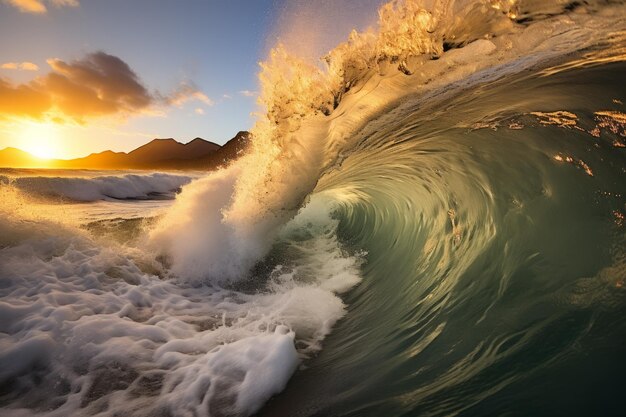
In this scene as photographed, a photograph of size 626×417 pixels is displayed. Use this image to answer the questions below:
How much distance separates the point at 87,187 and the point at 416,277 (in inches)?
802

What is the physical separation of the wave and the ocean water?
1326cm

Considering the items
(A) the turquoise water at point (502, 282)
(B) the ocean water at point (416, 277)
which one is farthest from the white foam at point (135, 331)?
(A) the turquoise water at point (502, 282)

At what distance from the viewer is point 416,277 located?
4.79 m

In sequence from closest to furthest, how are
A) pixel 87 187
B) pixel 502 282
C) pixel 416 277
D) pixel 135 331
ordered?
1. pixel 502 282
2. pixel 135 331
3. pixel 416 277
4. pixel 87 187

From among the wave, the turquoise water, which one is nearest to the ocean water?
the turquoise water

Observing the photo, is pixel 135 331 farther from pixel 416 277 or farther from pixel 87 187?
pixel 87 187

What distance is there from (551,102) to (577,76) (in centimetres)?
30

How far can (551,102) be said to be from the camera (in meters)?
3.20

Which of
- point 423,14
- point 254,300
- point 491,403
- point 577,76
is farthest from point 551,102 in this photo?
point 254,300

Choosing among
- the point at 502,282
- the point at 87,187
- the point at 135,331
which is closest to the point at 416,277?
the point at 502,282

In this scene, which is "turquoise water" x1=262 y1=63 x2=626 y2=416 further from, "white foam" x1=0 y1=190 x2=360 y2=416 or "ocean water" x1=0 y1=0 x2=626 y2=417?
"white foam" x1=0 y1=190 x2=360 y2=416

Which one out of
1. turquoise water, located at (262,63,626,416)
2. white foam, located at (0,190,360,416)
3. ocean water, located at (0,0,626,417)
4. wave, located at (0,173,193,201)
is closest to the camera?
turquoise water, located at (262,63,626,416)

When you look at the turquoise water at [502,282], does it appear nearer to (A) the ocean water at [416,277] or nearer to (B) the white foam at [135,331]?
(A) the ocean water at [416,277]

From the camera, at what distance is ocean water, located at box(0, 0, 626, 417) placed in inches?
94.0
